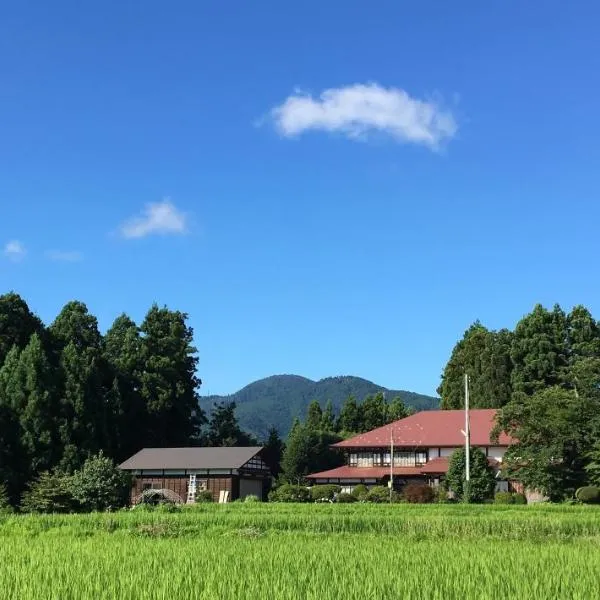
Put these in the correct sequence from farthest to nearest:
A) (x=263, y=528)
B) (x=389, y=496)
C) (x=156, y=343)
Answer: (x=156, y=343)
(x=389, y=496)
(x=263, y=528)

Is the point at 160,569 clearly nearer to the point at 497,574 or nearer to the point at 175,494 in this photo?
the point at 497,574

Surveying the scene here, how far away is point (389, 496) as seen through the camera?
123 feet

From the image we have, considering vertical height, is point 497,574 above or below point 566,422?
below

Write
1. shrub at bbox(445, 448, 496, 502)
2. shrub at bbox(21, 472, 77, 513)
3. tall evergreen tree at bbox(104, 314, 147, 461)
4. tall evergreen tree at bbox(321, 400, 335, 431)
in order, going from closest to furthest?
1. shrub at bbox(21, 472, 77, 513)
2. shrub at bbox(445, 448, 496, 502)
3. tall evergreen tree at bbox(104, 314, 147, 461)
4. tall evergreen tree at bbox(321, 400, 335, 431)

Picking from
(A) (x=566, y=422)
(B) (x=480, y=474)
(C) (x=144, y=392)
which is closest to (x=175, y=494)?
(C) (x=144, y=392)

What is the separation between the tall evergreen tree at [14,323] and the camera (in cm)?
5196

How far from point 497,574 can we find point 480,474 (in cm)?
2658

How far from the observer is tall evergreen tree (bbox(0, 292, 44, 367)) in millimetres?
51963

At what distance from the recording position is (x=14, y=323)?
5288cm

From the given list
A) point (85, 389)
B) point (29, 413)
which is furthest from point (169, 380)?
point (29, 413)

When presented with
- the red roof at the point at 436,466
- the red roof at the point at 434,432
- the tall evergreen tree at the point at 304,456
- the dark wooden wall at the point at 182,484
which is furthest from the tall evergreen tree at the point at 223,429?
the red roof at the point at 436,466

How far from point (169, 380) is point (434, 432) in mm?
22410

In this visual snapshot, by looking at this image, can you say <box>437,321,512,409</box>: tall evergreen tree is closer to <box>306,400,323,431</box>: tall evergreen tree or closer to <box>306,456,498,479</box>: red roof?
<box>306,456,498,479</box>: red roof

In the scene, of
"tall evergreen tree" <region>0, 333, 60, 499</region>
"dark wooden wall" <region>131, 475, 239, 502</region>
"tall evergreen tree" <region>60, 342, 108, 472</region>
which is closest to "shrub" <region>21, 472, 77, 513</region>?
"tall evergreen tree" <region>0, 333, 60, 499</region>
